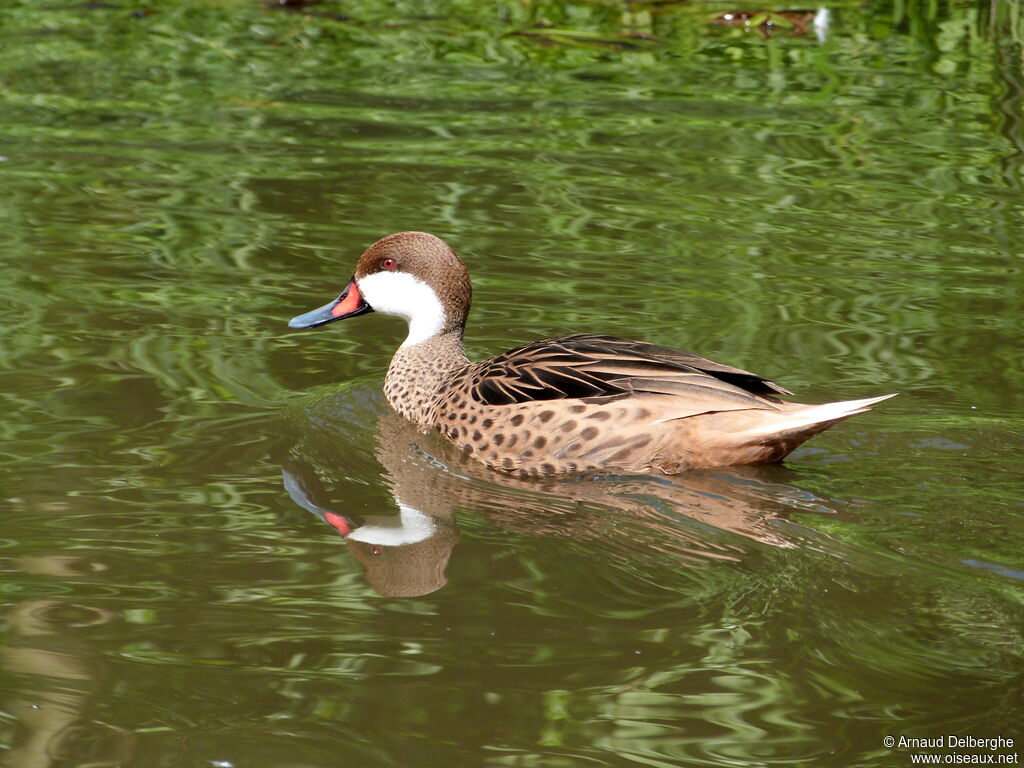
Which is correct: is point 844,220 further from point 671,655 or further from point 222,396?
point 671,655

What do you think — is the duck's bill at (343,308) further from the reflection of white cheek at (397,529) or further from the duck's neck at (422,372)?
the reflection of white cheek at (397,529)

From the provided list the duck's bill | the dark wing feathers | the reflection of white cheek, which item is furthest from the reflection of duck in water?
the duck's bill

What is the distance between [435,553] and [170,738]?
1411 mm

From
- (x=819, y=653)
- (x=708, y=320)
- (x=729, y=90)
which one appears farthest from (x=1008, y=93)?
(x=819, y=653)

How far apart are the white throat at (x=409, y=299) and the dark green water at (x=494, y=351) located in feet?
1.18

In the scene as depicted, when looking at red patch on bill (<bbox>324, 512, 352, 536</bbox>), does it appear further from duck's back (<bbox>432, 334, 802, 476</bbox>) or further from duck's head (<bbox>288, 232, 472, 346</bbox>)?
duck's head (<bbox>288, 232, 472, 346</bbox>)

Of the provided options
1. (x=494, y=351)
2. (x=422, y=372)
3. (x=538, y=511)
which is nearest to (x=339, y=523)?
(x=538, y=511)

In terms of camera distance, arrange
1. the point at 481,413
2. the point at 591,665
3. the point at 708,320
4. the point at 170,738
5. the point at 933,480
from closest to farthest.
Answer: the point at 170,738 < the point at 591,665 < the point at 933,480 < the point at 481,413 < the point at 708,320

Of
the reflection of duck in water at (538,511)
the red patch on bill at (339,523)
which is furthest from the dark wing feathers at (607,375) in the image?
the red patch on bill at (339,523)

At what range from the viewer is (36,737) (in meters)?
3.81

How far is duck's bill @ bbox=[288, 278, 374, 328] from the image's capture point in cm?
695

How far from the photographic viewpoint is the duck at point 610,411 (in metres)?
5.66

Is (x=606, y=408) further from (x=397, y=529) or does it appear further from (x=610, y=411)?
(x=397, y=529)

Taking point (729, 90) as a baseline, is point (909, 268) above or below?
below
